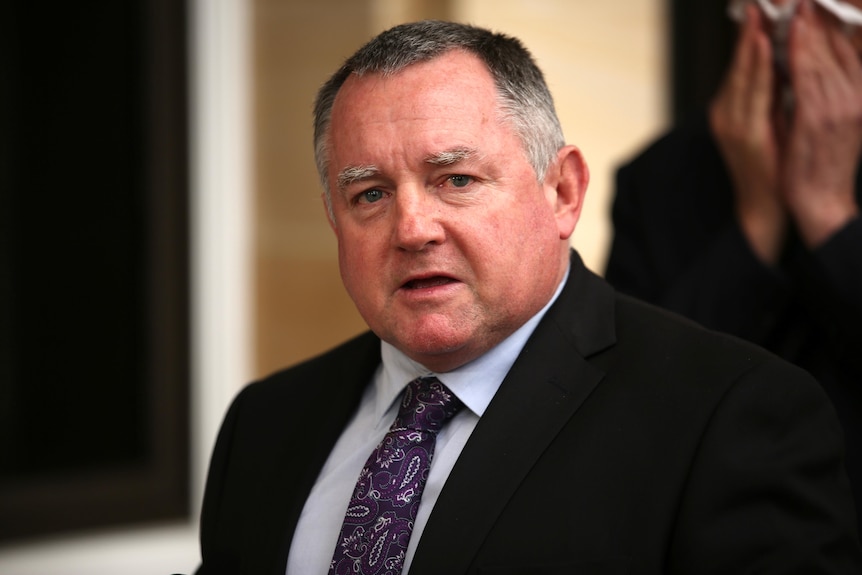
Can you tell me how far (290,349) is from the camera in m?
4.13

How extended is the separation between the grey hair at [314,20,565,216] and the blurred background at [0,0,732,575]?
216 cm

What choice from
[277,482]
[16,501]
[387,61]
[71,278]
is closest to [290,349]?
[71,278]

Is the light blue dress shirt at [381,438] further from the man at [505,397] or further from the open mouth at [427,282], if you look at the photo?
the open mouth at [427,282]

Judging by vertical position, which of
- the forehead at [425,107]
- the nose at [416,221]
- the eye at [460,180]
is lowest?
the nose at [416,221]

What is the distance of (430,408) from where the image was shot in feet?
5.39

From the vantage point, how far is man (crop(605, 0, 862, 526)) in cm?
210

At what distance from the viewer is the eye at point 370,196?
161 centimetres

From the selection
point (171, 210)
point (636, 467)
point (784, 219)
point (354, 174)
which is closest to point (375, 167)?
point (354, 174)

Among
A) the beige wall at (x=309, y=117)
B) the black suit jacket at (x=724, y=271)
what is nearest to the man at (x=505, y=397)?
the black suit jacket at (x=724, y=271)

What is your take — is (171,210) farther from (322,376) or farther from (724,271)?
(724,271)

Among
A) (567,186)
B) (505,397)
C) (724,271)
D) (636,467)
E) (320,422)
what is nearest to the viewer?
(636,467)

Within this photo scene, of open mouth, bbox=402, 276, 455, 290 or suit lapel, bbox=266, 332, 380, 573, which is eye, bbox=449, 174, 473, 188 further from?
suit lapel, bbox=266, 332, 380, 573

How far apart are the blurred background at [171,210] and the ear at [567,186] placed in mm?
2159

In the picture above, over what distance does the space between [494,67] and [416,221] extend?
0.92ft
